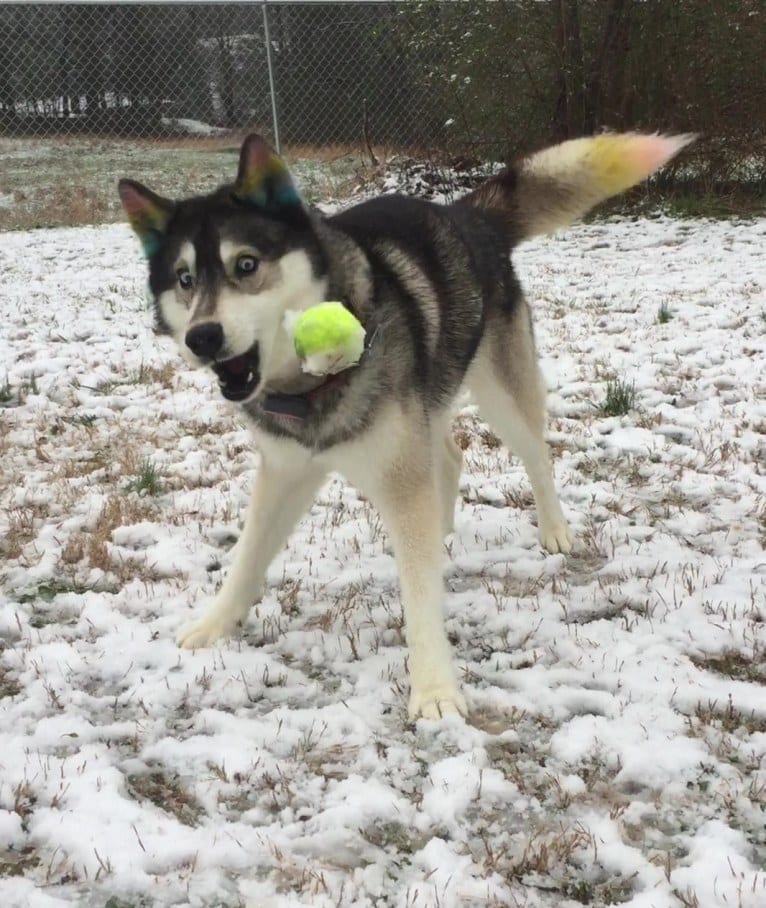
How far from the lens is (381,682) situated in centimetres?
254

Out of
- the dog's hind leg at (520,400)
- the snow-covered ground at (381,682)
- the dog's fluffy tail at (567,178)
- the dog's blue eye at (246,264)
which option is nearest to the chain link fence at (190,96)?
the dog's fluffy tail at (567,178)

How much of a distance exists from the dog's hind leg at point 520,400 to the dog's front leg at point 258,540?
846 mm

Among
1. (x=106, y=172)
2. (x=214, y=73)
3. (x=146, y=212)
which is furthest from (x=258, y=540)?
(x=106, y=172)

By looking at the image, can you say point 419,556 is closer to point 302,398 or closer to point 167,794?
point 302,398

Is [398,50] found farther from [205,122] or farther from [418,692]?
[418,692]

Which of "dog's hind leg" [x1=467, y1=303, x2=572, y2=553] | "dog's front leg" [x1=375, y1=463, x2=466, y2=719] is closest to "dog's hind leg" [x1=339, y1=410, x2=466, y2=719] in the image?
"dog's front leg" [x1=375, y1=463, x2=466, y2=719]

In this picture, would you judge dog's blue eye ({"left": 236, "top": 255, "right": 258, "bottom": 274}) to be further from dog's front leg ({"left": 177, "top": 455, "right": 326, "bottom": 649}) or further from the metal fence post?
the metal fence post

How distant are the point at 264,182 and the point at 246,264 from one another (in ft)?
0.84

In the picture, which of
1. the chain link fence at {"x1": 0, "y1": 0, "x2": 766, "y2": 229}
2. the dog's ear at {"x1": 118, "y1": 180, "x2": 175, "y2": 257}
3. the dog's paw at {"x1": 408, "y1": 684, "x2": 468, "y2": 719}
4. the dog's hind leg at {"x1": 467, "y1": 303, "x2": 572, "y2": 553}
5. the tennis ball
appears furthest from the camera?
the chain link fence at {"x1": 0, "y1": 0, "x2": 766, "y2": 229}

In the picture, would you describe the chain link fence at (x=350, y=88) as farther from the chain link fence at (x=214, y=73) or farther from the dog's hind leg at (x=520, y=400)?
the dog's hind leg at (x=520, y=400)

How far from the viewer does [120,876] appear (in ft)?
5.87

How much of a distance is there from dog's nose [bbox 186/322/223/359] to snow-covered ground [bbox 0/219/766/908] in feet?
3.32

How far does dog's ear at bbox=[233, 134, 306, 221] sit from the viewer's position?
2.34 m

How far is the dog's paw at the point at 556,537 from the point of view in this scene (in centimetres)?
337
